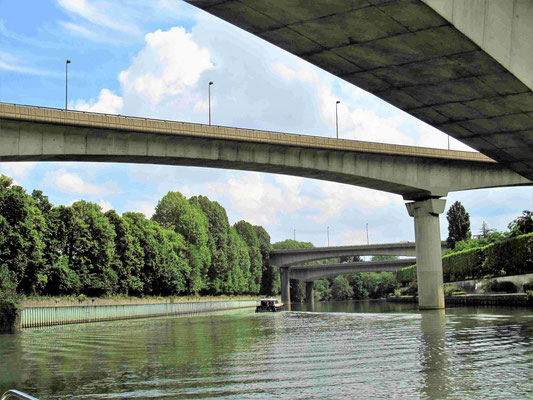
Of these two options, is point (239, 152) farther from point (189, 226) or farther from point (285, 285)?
point (285, 285)

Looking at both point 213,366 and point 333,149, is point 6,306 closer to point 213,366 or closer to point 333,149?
point 333,149

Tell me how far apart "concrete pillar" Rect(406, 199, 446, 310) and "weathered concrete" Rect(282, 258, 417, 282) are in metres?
86.6

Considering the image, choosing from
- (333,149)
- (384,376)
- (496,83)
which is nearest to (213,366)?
(384,376)

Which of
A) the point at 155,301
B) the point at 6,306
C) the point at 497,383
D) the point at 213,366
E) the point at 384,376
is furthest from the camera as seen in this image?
the point at 155,301

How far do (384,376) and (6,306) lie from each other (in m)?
37.3

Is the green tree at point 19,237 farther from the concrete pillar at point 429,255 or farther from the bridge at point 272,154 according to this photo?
the concrete pillar at point 429,255

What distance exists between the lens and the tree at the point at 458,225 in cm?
11719

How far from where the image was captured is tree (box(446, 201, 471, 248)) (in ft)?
384

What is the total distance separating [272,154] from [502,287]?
109ft

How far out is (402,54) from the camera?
592 inches

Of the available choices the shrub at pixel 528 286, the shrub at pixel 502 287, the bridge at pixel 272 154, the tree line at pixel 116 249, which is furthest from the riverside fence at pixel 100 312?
the shrub at pixel 528 286

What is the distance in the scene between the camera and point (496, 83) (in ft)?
55.9

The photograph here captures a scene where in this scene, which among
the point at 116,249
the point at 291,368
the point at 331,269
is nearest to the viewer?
the point at 291,368

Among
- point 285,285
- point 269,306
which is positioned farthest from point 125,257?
point 285,285
